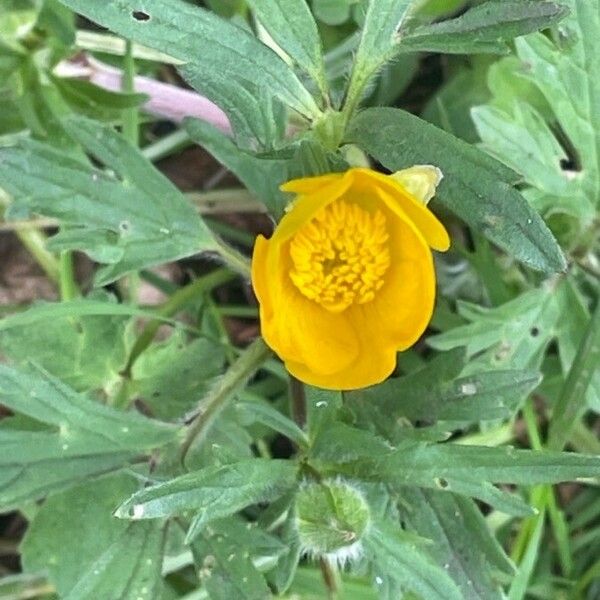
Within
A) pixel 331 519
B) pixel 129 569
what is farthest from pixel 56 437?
pixel 331 519

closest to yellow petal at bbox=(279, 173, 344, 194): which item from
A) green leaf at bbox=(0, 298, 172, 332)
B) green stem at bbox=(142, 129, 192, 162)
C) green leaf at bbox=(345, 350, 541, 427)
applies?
green leaf at bbox=(345, 350, 541, 427)

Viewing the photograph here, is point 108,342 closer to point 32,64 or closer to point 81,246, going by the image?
point 81,246

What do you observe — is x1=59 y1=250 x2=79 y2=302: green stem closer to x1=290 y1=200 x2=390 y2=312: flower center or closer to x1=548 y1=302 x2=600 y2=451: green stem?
x1=290 y1=200 x2=390 y2=312: flower center

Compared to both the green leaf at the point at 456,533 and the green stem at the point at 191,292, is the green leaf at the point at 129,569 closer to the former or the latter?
the green leaf at the point at 456,533

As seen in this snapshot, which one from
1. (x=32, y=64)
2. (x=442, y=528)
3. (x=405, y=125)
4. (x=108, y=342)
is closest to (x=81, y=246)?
(x=108, y=342)

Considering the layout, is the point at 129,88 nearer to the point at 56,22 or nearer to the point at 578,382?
the point at 56,22

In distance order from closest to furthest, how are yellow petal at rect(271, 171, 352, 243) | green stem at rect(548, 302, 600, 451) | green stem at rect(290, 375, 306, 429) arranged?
yellow petal at rect(271, 171, 352, 243) → green stem at rect(290, 375, 306, 429) → green stem at rect(548, 302, 600, 451)

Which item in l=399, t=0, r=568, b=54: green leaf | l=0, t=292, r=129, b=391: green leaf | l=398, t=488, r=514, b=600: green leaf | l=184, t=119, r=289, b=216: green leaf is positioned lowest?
l=0, t=292, r=129, b=391: green leaf

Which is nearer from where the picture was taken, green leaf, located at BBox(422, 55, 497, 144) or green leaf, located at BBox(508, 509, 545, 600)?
green leaf, located at BBox(508, 509, 545, 600)
